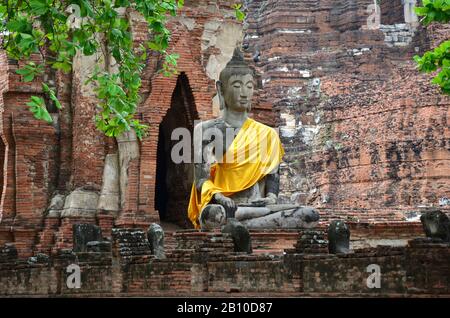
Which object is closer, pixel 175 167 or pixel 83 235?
pixel 83 235

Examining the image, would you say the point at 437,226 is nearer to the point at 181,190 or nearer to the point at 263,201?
the point at 263,201

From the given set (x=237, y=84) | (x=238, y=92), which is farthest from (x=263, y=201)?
(x=237, y=84)

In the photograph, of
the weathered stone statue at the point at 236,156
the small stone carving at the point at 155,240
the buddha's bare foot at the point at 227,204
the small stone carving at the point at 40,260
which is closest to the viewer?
the small stone carving at the point at 155,240

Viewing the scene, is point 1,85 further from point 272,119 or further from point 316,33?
point 316,33

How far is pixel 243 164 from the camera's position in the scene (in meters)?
16.3

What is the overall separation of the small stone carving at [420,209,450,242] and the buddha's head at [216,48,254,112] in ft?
18.8

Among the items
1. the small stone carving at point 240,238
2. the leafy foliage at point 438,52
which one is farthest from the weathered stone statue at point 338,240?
the leafy foliage at point 438,52

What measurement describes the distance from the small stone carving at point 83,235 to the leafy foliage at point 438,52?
15.7ft

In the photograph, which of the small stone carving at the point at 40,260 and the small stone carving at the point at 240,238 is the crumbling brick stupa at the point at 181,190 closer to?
the small stone carving at the point at 40,260

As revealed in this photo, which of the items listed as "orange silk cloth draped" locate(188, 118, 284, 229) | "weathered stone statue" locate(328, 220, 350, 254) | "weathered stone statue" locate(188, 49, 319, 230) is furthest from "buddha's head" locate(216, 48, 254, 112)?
"weathered stone statue" locate(328, 220, 350, 254)

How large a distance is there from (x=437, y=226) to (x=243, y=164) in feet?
18.3

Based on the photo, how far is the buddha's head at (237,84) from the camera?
53.7 feet

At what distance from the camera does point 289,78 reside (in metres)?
42.8

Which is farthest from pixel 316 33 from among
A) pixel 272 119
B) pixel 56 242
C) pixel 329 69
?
pixel 56 242
